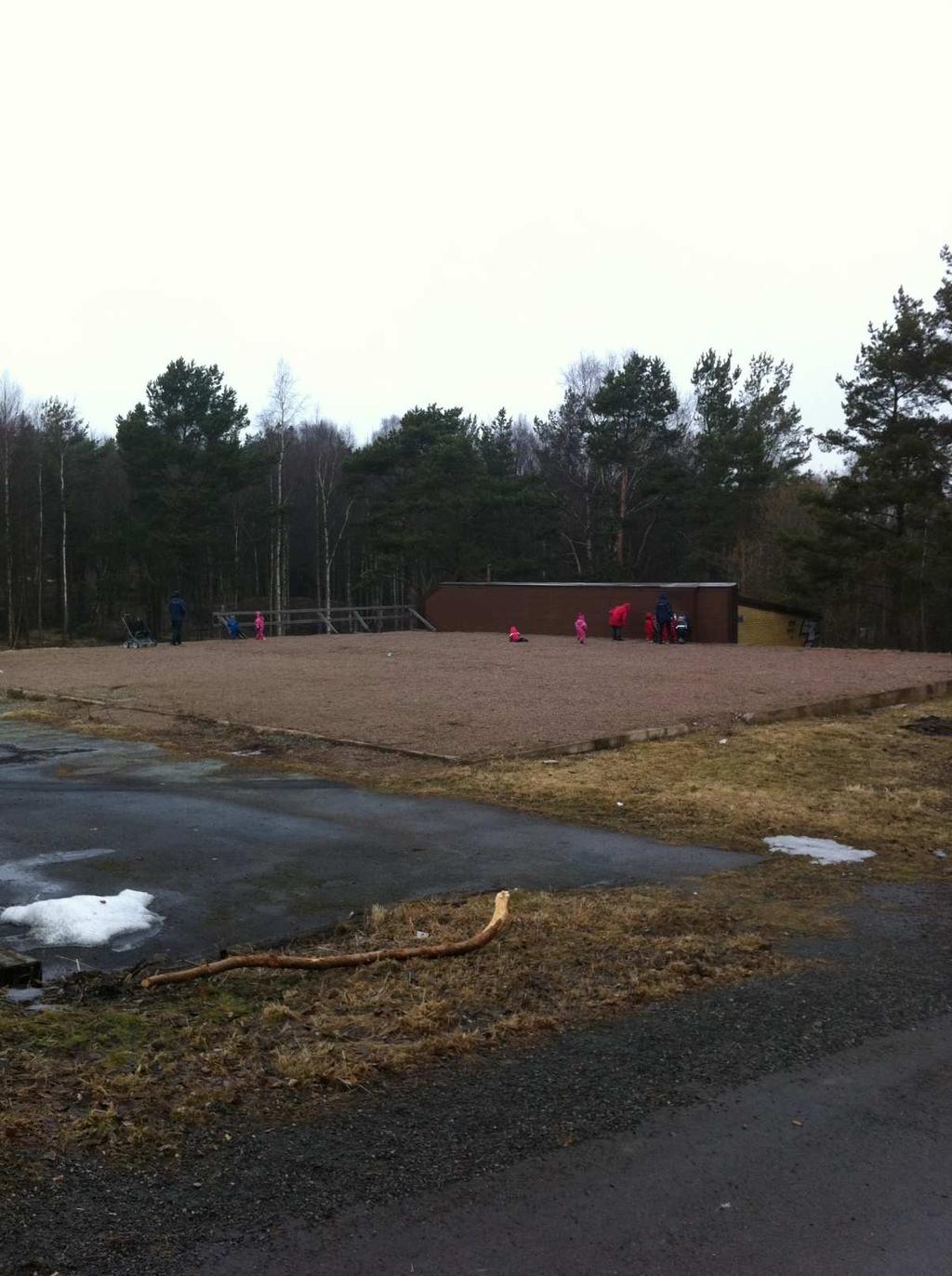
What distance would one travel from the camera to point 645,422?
52469 mm

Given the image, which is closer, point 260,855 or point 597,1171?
point 597,1171

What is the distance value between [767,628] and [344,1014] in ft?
105

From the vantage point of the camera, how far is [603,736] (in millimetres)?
12242

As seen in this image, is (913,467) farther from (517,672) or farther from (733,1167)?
(733,1167)

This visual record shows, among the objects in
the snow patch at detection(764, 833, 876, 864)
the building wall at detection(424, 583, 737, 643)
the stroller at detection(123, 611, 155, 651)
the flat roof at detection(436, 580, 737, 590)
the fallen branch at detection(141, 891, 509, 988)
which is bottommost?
the snow patch at detection(764, 833, 876, 864)

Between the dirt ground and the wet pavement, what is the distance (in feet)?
9.88

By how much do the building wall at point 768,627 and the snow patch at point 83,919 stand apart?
28.5 metres

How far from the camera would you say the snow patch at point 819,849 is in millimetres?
7344

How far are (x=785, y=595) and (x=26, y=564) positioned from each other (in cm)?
3316

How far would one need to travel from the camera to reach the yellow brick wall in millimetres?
33781

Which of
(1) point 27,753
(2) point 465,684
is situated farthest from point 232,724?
(2) point 465,684

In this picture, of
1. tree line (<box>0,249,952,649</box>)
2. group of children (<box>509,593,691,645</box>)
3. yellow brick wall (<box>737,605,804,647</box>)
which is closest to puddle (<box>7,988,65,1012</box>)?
group of children (<box>509,593,691,645</box>)

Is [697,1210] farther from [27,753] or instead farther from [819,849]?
[27,753]

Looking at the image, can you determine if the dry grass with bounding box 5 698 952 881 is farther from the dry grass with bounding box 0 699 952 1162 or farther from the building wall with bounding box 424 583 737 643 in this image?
the building wall with bounding box 424 583 737 643
